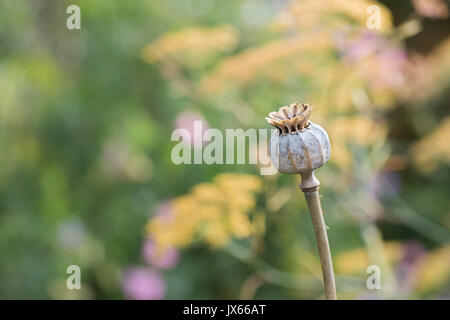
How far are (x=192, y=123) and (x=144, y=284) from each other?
1.52ft

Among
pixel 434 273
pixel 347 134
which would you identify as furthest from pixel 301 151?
pixel 434 273

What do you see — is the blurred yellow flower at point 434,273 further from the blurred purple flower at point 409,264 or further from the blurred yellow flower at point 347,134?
the blurred yellow flower at point 347,134

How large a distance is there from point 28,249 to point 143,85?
0.58 meters

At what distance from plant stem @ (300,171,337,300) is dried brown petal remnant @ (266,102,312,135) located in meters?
0.03

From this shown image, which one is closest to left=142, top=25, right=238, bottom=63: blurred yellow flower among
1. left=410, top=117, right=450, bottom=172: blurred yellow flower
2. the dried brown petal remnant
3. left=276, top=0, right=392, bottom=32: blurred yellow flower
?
left=276, top=0, right=392, bottom=32: blurred yellow flower

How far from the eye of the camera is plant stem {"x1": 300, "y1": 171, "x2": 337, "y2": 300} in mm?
253

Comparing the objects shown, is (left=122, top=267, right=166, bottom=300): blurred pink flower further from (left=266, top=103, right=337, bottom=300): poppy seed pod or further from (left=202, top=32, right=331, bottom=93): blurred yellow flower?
(left=266, top=103, right=337, bottom=300): poppy seed pod

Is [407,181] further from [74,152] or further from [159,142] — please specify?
[74,152]

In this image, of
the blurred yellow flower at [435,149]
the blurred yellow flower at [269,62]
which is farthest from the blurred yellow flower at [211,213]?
the blurred yellow flower at [435,149]

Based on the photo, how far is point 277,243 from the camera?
1481 mm

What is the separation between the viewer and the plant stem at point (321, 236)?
0.25 meters

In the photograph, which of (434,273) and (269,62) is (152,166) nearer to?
(269,62)
